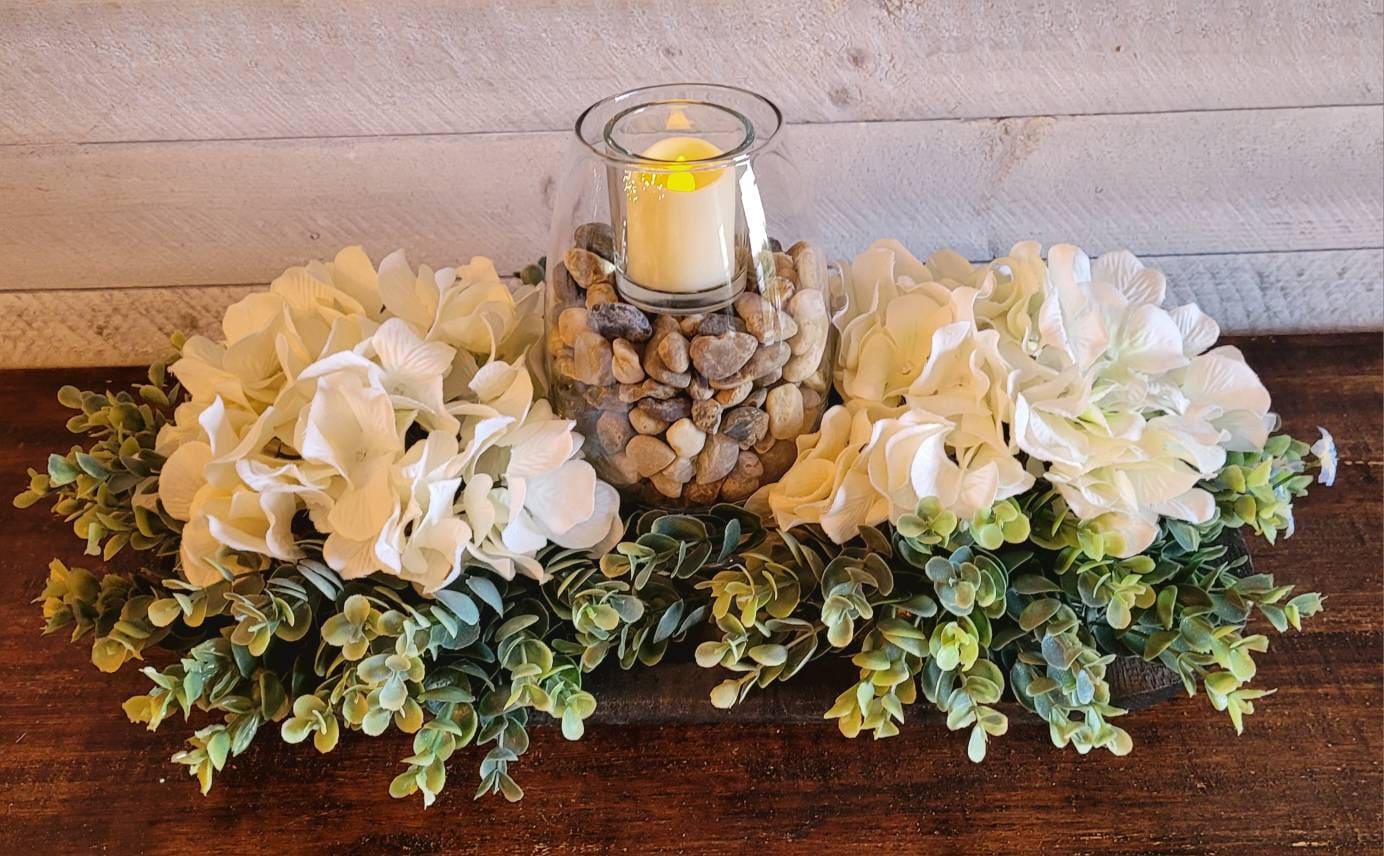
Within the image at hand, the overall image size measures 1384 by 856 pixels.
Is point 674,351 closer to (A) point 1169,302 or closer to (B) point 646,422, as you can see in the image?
(B) point 646,422

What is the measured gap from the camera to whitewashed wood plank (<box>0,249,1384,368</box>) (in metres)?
0.76

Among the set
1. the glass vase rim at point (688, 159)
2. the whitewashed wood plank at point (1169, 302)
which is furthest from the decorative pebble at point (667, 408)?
the whitewashed wood plank at point (1169, 302)

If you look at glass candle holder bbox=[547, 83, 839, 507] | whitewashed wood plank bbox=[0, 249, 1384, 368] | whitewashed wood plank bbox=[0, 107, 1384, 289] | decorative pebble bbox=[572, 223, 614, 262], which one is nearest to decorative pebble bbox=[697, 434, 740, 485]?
glass candle holder bbox=[547, 83, 839, 507]

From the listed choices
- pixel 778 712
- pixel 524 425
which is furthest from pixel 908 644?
pixel 524 425

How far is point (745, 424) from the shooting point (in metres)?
0.50

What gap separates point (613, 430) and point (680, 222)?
0.12m

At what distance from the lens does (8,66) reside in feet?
2.09

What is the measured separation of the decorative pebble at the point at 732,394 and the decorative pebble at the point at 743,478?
40 mm

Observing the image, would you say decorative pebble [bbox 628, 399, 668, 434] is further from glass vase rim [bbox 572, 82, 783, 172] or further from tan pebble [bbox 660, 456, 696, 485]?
glass vase rim [bbox 572, 82, 783, 172]

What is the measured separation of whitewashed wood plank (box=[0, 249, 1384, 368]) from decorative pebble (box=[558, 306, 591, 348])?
378mm

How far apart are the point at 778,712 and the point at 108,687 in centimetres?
38

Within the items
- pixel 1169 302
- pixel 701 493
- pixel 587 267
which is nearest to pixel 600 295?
pixel 587 267

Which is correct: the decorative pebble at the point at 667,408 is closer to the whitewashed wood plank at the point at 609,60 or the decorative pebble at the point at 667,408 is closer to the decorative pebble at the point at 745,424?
the decorative pebble at the point at 745,424

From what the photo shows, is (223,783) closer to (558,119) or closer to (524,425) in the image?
(524,425)
